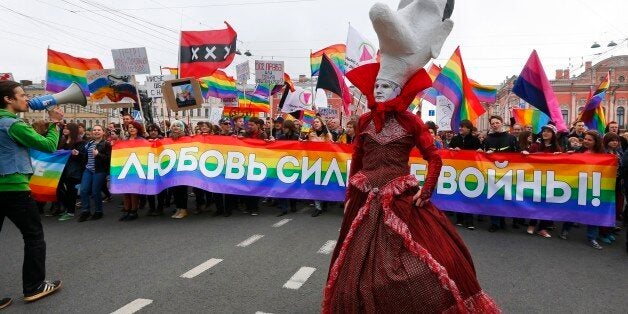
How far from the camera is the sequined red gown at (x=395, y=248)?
7.95 ft

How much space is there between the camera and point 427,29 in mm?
2920

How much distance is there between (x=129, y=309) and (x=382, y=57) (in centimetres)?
284

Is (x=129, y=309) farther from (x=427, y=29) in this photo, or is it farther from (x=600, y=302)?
(x=600, y=302)

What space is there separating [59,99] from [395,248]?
370cm

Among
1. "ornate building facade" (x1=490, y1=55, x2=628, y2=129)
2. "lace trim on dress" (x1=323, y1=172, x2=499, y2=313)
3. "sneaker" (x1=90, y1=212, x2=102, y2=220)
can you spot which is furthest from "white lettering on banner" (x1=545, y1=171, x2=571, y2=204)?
"ornate building facade" (x1=490, y1=55, x2=628, y2=129)

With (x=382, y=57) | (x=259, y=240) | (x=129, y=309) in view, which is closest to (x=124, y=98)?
(x=259, y=240)

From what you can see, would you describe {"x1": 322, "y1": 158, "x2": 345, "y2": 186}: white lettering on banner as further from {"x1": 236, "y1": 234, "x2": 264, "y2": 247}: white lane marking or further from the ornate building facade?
the ornate building facade

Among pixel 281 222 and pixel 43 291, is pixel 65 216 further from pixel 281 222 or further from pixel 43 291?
pixel 43 291

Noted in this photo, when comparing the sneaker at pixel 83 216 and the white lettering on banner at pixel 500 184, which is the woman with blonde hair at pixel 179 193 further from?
the white lettering on banner at pixel 500 184

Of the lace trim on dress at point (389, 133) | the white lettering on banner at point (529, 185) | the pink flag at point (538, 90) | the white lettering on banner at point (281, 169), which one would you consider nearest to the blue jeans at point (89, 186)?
the white lettering on banner at point (281, 169)

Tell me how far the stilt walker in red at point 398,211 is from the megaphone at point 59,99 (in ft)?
9.94

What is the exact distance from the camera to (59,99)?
434 cm

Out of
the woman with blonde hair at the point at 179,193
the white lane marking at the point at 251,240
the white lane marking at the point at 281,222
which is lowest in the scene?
the white lane marking at the point at 251,240

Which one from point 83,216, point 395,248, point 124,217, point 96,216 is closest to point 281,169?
point 124,217
